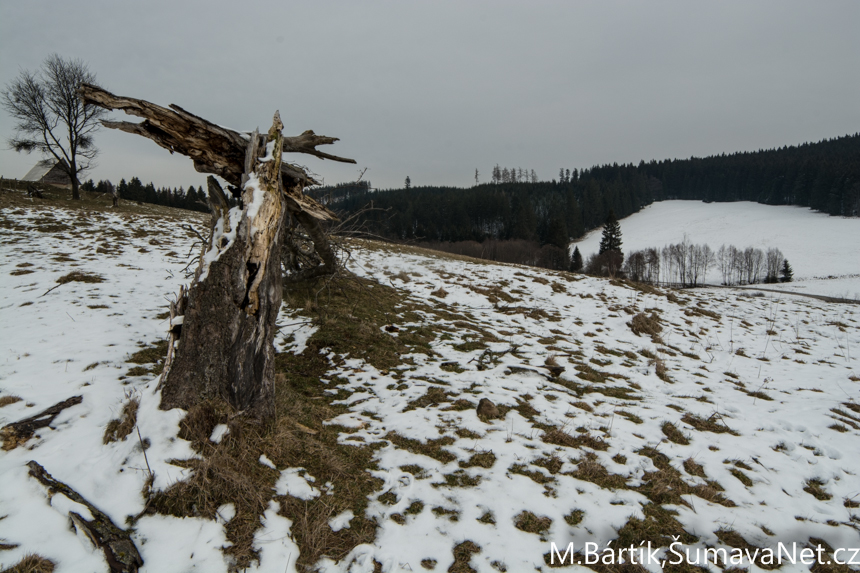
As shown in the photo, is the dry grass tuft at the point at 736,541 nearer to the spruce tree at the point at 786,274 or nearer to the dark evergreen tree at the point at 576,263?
the dark evergreen tree at the point at 576,263

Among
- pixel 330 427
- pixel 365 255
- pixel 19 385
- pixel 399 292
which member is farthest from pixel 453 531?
pixel 365 255

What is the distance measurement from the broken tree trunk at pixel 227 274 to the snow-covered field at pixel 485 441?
0.52m

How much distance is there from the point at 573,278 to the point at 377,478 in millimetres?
16439

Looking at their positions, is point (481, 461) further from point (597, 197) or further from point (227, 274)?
point (597, 197)

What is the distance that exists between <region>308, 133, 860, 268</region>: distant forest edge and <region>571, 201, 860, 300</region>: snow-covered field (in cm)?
525

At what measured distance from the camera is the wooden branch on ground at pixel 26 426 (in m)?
3.28

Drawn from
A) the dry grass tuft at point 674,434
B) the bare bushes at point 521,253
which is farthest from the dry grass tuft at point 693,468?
the bare bushes at point 521,253

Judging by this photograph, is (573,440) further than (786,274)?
No

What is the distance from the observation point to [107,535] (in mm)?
2555

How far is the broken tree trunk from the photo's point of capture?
379cm

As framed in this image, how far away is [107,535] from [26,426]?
6.24 feet

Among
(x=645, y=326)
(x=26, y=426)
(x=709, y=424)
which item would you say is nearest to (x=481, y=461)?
(x=709, y=424)

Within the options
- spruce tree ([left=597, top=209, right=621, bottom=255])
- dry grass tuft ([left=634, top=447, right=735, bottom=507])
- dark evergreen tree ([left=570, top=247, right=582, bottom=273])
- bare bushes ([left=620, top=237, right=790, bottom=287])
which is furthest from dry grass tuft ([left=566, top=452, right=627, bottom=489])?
spruce tree ([left=597, top=209, right=621, bottom=255])

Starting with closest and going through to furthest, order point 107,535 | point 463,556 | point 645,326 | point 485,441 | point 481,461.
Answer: point 107,535, point 463,556, point 481,461, point 485,441, point 645,326
